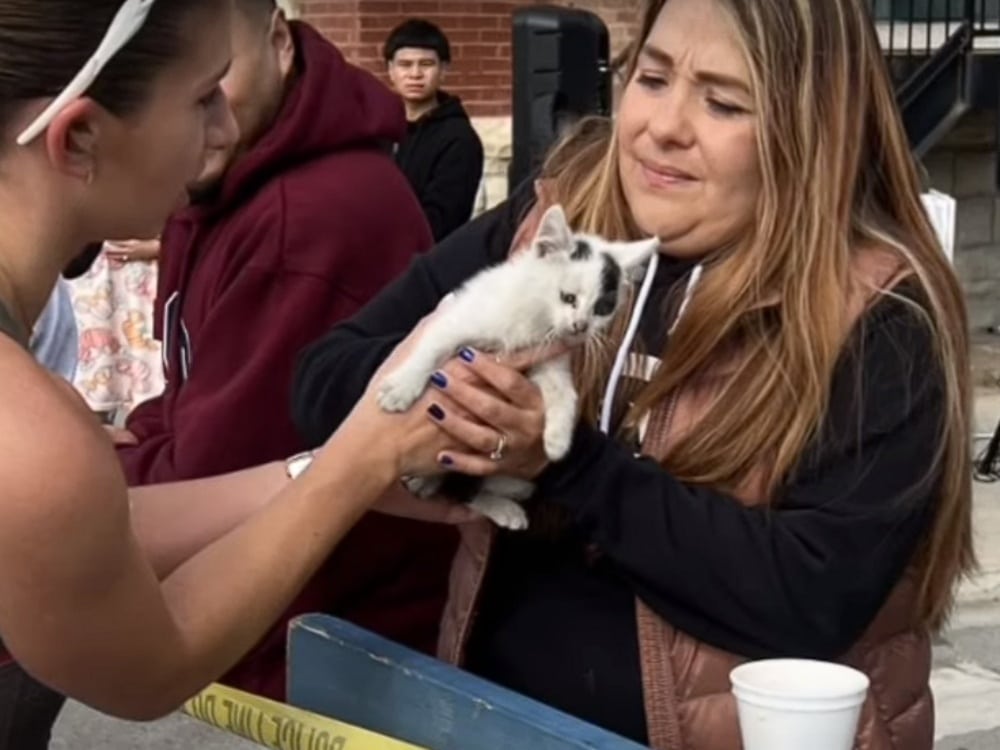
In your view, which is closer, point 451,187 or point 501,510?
point 501,510

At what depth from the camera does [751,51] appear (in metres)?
2.33

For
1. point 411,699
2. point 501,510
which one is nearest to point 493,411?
point 501,510

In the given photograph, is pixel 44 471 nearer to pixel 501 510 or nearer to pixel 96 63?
pixel 96 63

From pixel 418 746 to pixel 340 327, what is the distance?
702mm

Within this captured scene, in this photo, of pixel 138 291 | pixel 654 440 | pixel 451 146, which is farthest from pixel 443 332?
pixel 451 146

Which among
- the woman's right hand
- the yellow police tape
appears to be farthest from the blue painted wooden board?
the woman's right hand

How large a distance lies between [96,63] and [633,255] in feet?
2.86

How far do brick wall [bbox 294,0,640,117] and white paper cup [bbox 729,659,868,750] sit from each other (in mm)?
8653

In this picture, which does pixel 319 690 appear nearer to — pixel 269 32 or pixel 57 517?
pixel 57 517

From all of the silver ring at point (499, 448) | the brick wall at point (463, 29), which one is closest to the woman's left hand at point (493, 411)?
the silver ring at point (499, 448)

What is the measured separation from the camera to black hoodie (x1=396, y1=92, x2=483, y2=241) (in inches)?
325

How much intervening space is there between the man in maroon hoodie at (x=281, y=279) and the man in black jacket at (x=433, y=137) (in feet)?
16.3

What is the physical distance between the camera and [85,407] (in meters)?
1.66

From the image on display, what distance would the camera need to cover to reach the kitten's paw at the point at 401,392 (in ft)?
7.29
